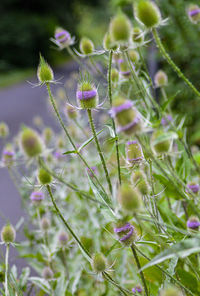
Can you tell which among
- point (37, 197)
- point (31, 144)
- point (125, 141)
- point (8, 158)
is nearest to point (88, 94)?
point (125, 141)

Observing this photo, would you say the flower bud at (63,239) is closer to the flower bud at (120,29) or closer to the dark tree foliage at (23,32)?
the flower bud at (120,29)

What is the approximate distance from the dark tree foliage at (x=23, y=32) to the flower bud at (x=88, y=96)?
922 cm

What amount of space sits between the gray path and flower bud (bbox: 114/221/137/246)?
0.82m

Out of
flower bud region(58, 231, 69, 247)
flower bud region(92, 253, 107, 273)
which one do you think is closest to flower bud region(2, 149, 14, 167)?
flower bud region(58, 231, 69, 247)

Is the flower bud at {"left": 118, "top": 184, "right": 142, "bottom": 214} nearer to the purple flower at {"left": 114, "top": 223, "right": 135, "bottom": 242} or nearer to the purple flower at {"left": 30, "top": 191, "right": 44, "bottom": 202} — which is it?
the purple flower at {"left": 114, "top": 223, "right": 135, "bottom": 242}

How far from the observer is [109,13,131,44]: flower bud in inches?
21.9

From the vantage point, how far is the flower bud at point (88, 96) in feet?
2.38

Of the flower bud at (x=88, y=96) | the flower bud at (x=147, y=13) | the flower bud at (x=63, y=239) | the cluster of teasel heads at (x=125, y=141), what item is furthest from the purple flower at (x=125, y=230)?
the flower bud at (x=63, y=239)

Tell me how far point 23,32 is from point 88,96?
A: 1048cm

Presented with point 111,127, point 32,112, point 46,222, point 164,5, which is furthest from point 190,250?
point 32,112

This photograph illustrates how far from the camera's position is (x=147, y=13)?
25.8 inches

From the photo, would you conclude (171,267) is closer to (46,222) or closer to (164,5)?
(46,222)

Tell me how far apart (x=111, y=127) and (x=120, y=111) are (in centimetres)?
25

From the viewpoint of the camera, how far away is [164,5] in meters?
2.35
